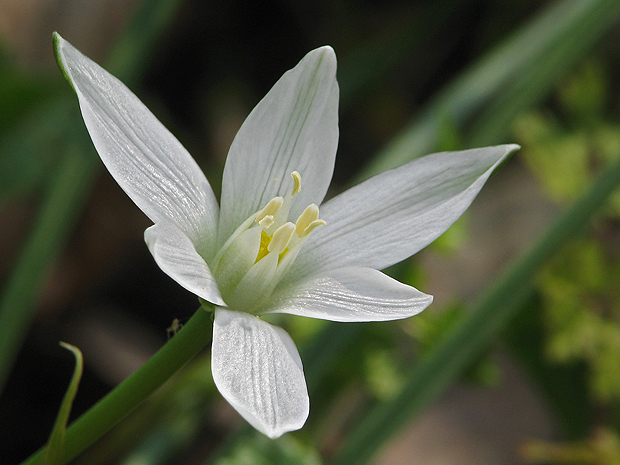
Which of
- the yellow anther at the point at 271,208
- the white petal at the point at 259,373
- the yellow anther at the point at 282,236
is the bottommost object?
the white petal at the point at 259,373

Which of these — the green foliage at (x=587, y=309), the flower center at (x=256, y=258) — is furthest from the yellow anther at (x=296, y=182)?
the green foliage at (x=587, y=309)

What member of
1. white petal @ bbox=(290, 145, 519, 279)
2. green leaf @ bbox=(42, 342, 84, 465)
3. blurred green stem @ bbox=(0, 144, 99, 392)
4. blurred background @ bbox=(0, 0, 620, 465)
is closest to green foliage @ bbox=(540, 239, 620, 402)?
blurred background @ bbox=(0, 0, 620, 465)

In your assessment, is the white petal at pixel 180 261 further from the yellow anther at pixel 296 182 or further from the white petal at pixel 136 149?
the yellow anther at pixel 296 182

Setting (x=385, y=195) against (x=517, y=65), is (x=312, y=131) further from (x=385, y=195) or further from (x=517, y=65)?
(x=517, y=65)

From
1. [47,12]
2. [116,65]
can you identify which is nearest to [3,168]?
[47,12]

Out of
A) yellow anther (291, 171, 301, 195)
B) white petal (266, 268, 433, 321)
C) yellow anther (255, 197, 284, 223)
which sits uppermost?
yellow anther (291, 171, 301, 195)

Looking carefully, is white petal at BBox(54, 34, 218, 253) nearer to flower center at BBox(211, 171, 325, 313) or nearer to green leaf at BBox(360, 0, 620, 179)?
flower center at BBox(211, 171, 325, 313)

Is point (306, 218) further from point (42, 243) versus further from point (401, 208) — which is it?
point (42, 243)
